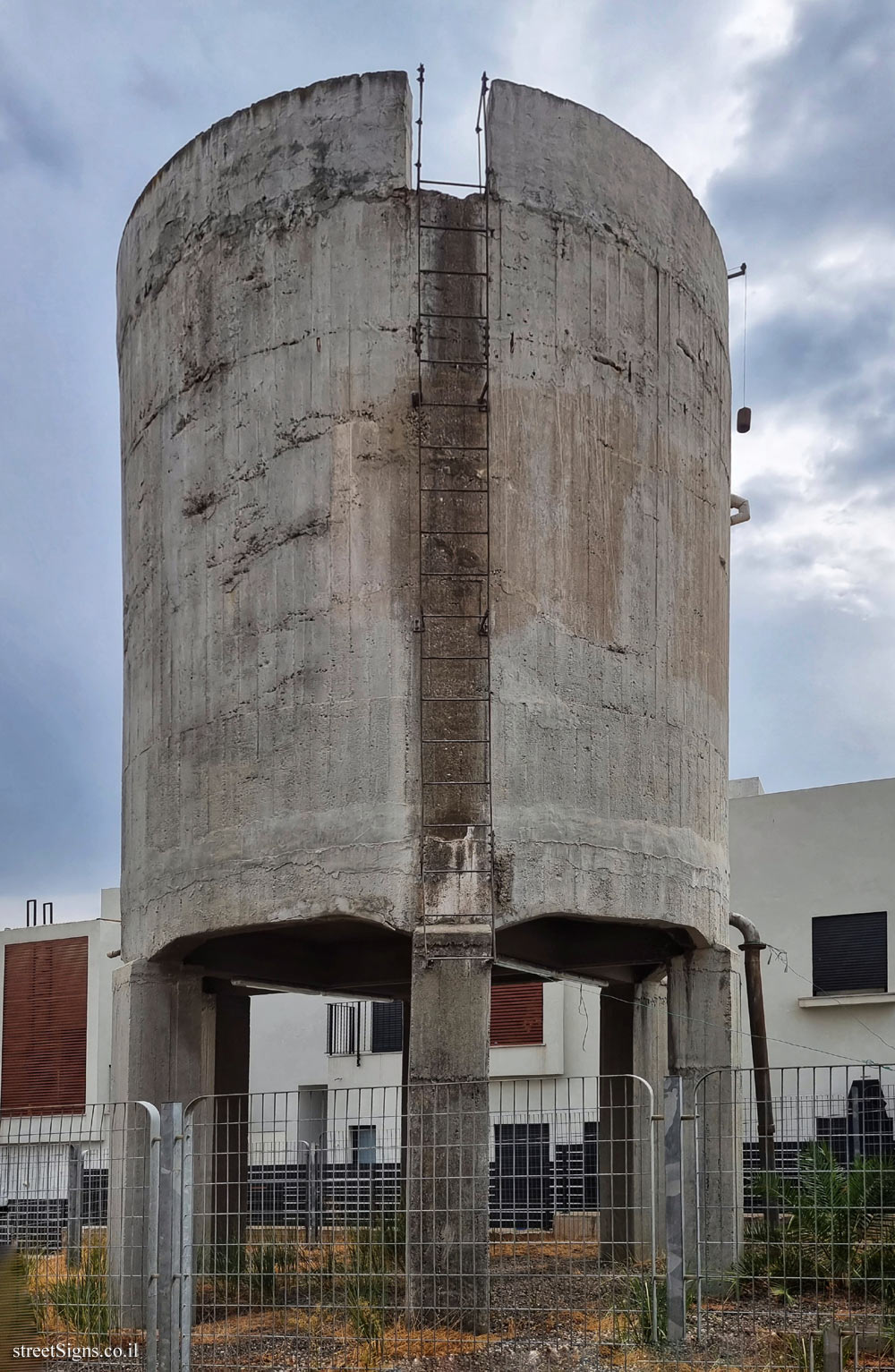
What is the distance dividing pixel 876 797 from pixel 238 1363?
18.5 meters

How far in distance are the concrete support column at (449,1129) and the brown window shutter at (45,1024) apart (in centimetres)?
2647

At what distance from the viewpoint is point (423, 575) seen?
13852 millimetres

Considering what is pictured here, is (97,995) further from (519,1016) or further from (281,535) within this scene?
(281,535)

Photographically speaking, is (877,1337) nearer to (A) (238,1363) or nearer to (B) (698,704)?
(A) (238,1363)

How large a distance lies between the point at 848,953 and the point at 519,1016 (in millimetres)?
7148

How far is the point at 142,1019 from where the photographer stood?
597 inches

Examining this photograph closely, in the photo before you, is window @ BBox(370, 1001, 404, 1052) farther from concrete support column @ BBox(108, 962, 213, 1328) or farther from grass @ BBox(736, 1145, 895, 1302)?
grass @ BBox(736, 1145, 895, 1302)

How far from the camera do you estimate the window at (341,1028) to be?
3453 centimetres

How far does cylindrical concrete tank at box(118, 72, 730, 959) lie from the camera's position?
1378cm

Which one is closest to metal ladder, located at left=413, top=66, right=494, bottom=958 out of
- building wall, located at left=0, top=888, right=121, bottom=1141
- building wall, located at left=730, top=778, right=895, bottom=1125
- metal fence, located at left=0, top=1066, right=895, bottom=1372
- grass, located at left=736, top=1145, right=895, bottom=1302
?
metal fence, located at left=0, top=1066, right=895, bottom=1372

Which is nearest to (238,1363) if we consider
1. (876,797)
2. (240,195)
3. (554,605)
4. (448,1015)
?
(448,1015)

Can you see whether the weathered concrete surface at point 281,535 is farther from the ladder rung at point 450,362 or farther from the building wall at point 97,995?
the building wall at point 97,995

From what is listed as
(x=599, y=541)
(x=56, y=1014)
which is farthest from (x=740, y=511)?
(x=56, y=1014)

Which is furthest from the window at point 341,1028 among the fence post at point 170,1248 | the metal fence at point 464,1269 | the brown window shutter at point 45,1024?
the fence post at point 170,1248
